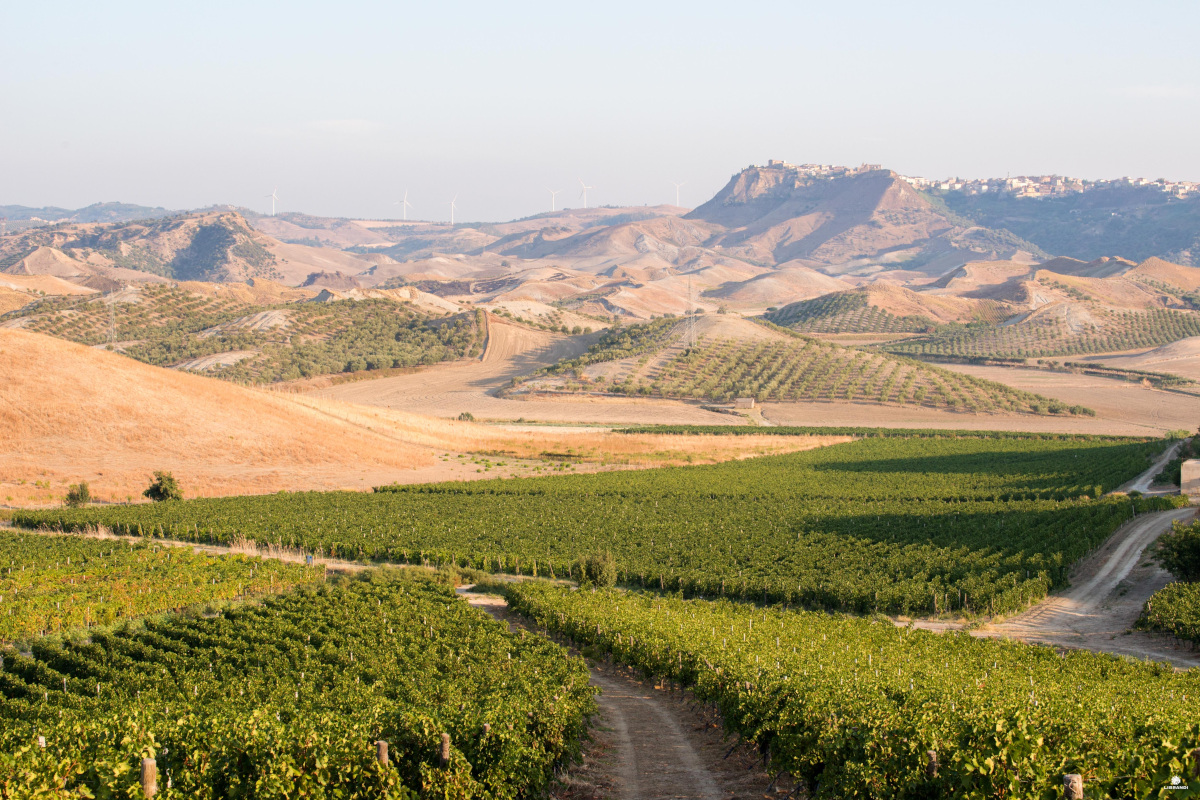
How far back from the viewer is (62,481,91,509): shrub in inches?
2184

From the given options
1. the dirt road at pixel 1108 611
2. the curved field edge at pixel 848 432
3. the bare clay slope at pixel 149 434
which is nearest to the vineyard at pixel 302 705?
the dirt road at pixel 1108 611

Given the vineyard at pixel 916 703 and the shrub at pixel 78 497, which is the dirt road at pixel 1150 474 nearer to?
the vineyard at pixel 916 703

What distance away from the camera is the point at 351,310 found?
18375 cm

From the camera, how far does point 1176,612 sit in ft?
92.4

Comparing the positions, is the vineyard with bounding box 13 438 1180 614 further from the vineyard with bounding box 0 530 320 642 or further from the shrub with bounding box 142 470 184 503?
the vineyard with bounding box 0 530 320 642

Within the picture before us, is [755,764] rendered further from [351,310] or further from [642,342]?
[351,310]

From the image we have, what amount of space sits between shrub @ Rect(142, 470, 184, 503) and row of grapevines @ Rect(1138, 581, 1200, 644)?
52.1 metres

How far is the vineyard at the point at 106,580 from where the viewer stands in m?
27.2

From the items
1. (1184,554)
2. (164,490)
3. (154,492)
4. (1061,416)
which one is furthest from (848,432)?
(154,492)

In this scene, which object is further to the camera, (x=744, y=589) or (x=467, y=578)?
(x=467, y=578)

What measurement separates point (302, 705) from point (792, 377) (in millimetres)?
126070

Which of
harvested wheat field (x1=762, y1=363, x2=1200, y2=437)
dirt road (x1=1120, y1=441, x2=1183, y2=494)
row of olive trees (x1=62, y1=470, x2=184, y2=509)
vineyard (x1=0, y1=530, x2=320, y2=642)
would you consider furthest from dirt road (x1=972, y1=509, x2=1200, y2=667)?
harvested wheat field (x1=762, y1=363, x2=1200, y2=437)

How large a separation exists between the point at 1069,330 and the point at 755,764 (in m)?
203

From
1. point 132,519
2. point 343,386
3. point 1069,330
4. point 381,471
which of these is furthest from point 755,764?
point 1069,330
